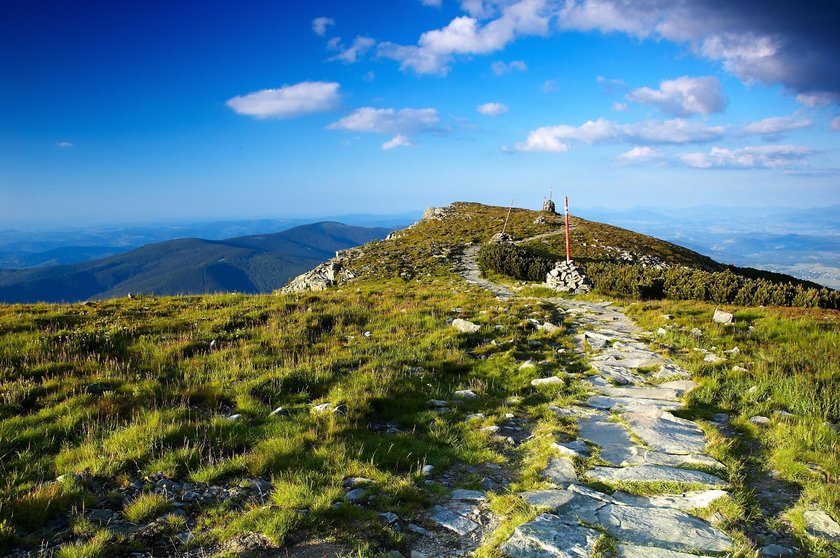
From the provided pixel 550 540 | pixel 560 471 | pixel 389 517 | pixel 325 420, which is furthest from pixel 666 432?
pixel 325 420

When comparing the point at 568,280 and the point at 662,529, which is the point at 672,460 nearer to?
the point at 662,529

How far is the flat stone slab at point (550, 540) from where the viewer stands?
4477 mm

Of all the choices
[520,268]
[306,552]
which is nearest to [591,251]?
[520,268]

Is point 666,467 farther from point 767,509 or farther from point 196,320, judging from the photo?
point 196,320

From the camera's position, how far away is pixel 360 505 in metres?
5.48

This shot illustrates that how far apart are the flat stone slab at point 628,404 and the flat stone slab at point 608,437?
65 cm

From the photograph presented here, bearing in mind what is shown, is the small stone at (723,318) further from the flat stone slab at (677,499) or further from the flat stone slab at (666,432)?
the flat stone slab at (677,499)

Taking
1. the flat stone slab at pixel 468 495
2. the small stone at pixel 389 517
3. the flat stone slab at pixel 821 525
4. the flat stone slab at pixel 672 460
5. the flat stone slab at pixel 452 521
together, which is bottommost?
the flat stone slab at pixel 468 495

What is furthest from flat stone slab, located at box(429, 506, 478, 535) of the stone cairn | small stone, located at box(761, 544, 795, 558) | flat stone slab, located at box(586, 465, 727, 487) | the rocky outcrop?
the rocky outcrop

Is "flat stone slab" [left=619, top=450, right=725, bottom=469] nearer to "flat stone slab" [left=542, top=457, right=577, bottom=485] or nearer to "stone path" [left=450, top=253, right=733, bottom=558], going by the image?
"stone path" [left=450, top=253, right=733, bottom=558]

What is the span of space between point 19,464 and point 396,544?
5278 millimetres

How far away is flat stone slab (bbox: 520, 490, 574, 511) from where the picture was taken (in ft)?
17.7

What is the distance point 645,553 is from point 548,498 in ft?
4.21

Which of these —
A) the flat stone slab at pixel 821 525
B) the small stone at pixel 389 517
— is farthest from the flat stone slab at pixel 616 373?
the small stone at pixel 389 517
